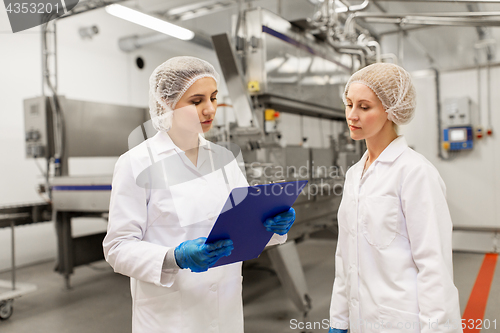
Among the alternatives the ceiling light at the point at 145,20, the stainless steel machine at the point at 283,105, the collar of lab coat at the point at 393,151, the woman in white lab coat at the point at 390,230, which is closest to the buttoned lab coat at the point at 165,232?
the woman in white lab coat at the point at 390,230

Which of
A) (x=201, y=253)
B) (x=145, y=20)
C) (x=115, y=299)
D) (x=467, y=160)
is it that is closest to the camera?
(x=201, y=253)

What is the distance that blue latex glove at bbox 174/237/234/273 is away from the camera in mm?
905

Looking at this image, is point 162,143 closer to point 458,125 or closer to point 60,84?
point 60,84

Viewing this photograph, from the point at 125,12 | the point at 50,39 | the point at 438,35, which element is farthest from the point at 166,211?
the point at 438,35

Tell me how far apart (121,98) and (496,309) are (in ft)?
16.7

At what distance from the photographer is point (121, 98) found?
18.1 ft

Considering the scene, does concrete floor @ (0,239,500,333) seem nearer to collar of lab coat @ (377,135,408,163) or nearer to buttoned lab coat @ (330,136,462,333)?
buttoned lab coat @ (330,136,462,333)

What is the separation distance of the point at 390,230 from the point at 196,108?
2.21 ft

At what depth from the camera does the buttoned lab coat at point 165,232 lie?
996mm

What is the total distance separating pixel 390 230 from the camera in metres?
1.10

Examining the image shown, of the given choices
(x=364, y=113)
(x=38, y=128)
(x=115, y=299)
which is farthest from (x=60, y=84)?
(x=364, y=113)

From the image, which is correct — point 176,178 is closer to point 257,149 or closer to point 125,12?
point 257,149

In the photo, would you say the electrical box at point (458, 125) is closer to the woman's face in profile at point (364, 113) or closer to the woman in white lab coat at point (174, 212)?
the woman's face in profile at point (364, 113)

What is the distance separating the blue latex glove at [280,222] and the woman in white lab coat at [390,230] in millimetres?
270
